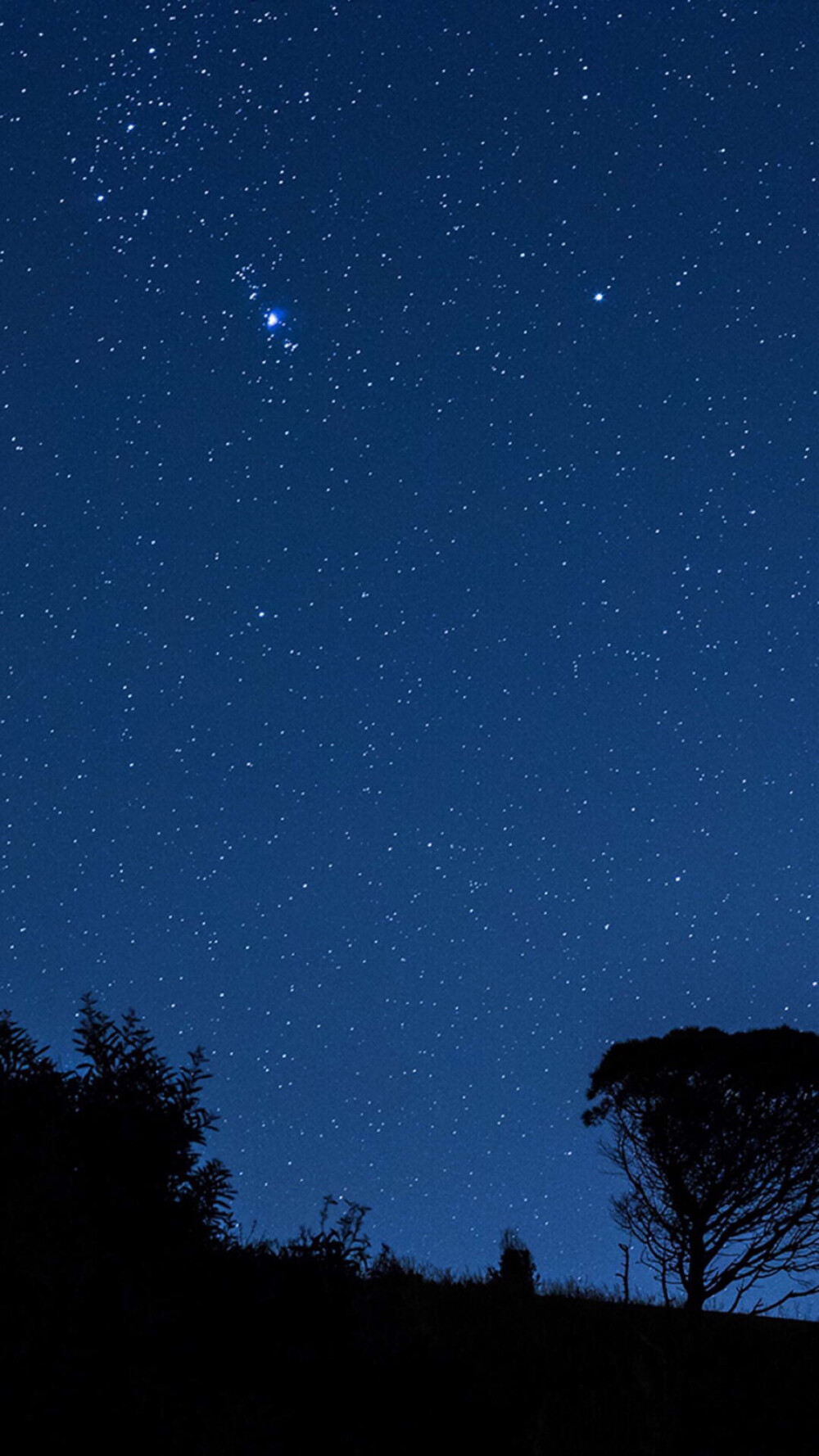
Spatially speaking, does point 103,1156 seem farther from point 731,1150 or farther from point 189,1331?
point 731,1150

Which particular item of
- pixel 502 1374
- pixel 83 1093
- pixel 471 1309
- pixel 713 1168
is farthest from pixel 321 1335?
pixel 713 1168

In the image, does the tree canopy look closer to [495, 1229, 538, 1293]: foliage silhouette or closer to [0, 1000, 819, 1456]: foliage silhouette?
[0, 1000, 819, 1456]: foliage silhouette

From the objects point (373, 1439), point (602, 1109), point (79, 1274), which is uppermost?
point (602, 1109)

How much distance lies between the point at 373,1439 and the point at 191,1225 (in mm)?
2115

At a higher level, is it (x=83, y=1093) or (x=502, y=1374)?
(x=83, y=1093)

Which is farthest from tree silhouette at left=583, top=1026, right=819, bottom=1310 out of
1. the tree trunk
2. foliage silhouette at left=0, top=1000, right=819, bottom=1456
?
foliage silhouette at left=0, top=1000, right=819, bottom=1456

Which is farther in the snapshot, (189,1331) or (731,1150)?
(731,1150)

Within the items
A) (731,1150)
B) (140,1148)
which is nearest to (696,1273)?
(731,1150)

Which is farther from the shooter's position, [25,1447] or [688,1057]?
[688,1057]

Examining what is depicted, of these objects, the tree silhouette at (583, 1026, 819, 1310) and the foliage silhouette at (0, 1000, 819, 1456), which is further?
the tree silhouette at (583, 1026, 819, 1310)

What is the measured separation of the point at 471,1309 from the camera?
45.2ft

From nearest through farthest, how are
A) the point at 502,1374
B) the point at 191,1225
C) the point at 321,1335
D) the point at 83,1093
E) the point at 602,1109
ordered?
the point at 321,1335
the point at 191,1225
the point at 83,1093
the point at 502,1374
the point at 602,1109

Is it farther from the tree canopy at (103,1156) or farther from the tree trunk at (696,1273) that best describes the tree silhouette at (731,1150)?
the tree canopy at (103,1156)

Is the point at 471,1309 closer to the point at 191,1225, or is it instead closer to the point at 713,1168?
the point at 713,1168
